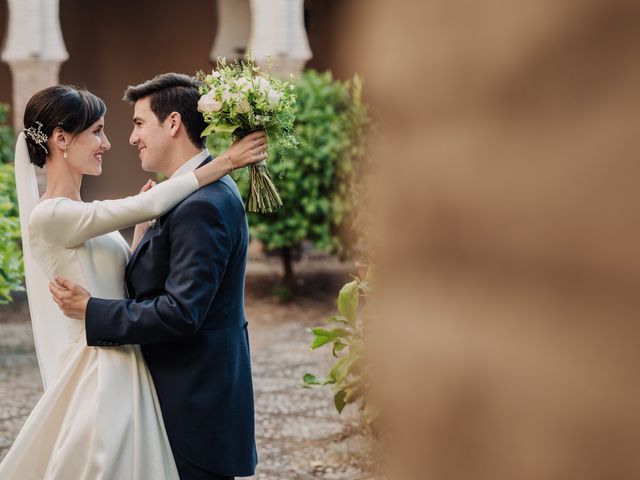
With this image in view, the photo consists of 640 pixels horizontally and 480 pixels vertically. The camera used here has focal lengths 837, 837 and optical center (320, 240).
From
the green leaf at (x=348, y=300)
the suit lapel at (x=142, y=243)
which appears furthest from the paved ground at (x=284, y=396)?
the suit lapel at (x=142, y=243)

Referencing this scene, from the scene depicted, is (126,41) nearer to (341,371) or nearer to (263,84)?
(341,371)

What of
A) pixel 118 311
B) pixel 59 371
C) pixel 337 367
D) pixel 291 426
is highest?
pixel 118 311

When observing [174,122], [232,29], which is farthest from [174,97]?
[232,29]

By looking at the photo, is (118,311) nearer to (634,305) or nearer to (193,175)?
(193,175)

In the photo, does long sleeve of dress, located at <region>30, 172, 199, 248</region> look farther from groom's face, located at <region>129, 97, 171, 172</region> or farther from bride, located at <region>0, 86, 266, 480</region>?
groom's face, located at <region>129, 97, 171, 172</region>

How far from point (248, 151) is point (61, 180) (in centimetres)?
65

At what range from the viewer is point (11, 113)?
13766 mm

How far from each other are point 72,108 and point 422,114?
2.22 m

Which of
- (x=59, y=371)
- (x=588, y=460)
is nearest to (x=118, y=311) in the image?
(x=59, y=371)

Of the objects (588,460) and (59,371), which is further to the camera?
(59,371)

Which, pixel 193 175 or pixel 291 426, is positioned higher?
pixel 193 175

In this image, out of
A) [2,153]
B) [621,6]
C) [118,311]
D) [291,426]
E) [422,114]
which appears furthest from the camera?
[2,153]

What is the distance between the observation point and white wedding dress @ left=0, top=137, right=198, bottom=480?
7.79 feet

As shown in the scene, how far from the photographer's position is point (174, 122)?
8.20 feet
